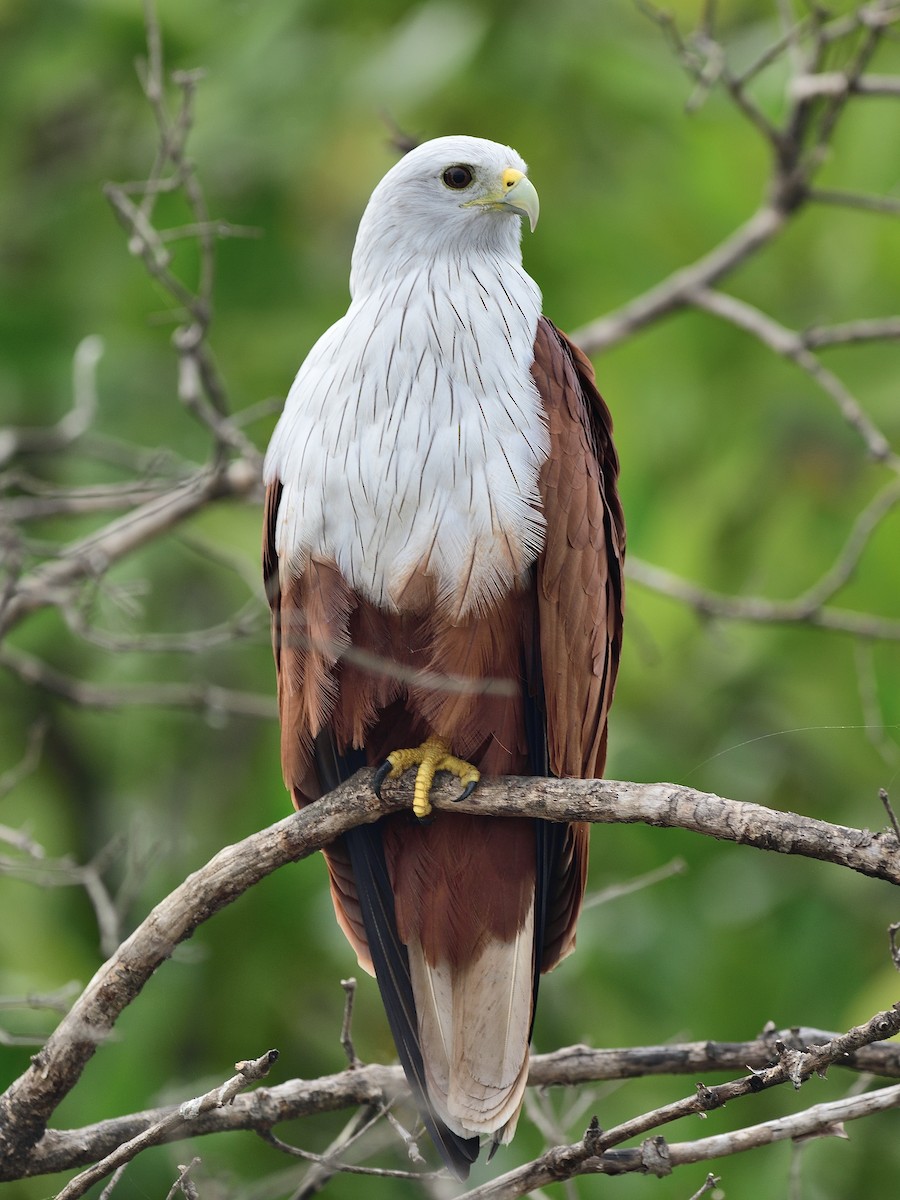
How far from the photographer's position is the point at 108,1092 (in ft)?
16.2

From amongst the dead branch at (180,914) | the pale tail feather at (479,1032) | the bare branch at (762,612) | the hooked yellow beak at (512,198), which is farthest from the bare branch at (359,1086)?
the hooked yellow beak at (512,198)

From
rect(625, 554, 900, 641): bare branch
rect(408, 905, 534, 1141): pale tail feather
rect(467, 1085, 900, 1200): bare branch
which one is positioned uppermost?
rect(625, 554, 900, 641): bare branch

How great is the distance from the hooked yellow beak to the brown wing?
0.23 metres

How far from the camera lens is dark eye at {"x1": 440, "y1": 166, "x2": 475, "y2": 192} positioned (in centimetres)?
306

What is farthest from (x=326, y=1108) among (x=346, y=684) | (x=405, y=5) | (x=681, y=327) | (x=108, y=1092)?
(x=405, y=5)

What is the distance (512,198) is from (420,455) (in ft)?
2.12

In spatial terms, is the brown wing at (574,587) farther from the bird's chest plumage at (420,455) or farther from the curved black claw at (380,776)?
the curved black claw at (380,776)

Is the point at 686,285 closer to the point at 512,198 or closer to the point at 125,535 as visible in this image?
the point at 512,198

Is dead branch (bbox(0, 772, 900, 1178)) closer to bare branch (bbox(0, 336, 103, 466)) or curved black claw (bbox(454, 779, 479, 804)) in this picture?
curved black claw (bbox(454, 779, 479, 804))

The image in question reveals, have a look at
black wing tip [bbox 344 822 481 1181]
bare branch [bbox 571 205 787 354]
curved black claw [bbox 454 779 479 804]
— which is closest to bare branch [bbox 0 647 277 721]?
black wing tip [bbox 344 822 481 1181]

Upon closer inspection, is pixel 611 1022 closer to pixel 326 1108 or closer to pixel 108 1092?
pixel 108 1092

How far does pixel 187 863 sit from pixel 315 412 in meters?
3.40

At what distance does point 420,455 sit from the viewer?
2.75 meters

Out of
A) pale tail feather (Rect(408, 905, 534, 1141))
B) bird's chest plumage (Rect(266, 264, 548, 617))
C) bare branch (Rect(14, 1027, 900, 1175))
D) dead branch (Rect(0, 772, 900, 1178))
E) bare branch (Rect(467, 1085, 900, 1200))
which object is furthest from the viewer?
pale tail feather (Rect(408, 905, 534, 1141))
